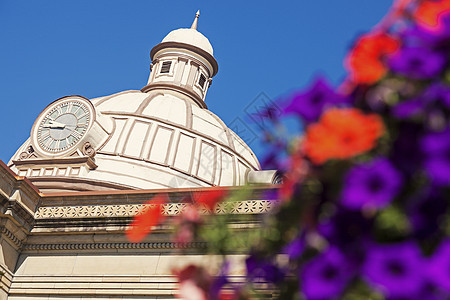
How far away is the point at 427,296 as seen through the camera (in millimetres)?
1913

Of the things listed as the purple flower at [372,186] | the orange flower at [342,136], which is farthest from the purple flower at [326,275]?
the orange flower at [342,136]

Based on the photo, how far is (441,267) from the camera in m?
1.89

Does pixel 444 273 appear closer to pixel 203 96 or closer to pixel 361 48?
pixel 361 48

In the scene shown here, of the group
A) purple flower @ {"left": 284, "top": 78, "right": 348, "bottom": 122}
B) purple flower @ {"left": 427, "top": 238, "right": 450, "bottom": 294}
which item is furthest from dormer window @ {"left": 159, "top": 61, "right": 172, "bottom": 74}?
purple flower @ {"left": 427, "top": 238, "right": 450, "bottom": 294}

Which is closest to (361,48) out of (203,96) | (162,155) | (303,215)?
(303,215)

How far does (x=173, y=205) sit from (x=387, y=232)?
456 inches

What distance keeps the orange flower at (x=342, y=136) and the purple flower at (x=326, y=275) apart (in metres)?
0.31

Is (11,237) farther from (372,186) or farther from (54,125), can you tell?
(54,125)

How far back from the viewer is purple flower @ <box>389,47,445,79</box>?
215cm

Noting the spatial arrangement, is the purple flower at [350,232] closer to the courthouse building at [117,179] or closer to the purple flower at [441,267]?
the purple flower at [441,267]

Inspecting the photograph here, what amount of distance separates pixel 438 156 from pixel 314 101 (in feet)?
1.67

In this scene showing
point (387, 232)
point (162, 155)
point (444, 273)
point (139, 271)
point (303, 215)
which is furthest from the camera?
point (162, 155)

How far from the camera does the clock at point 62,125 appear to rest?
26.5 m

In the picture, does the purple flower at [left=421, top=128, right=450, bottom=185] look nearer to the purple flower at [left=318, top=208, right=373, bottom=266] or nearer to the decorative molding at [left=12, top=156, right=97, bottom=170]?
the purple flower at [left=318, top=208, right=373, bottom=266]
